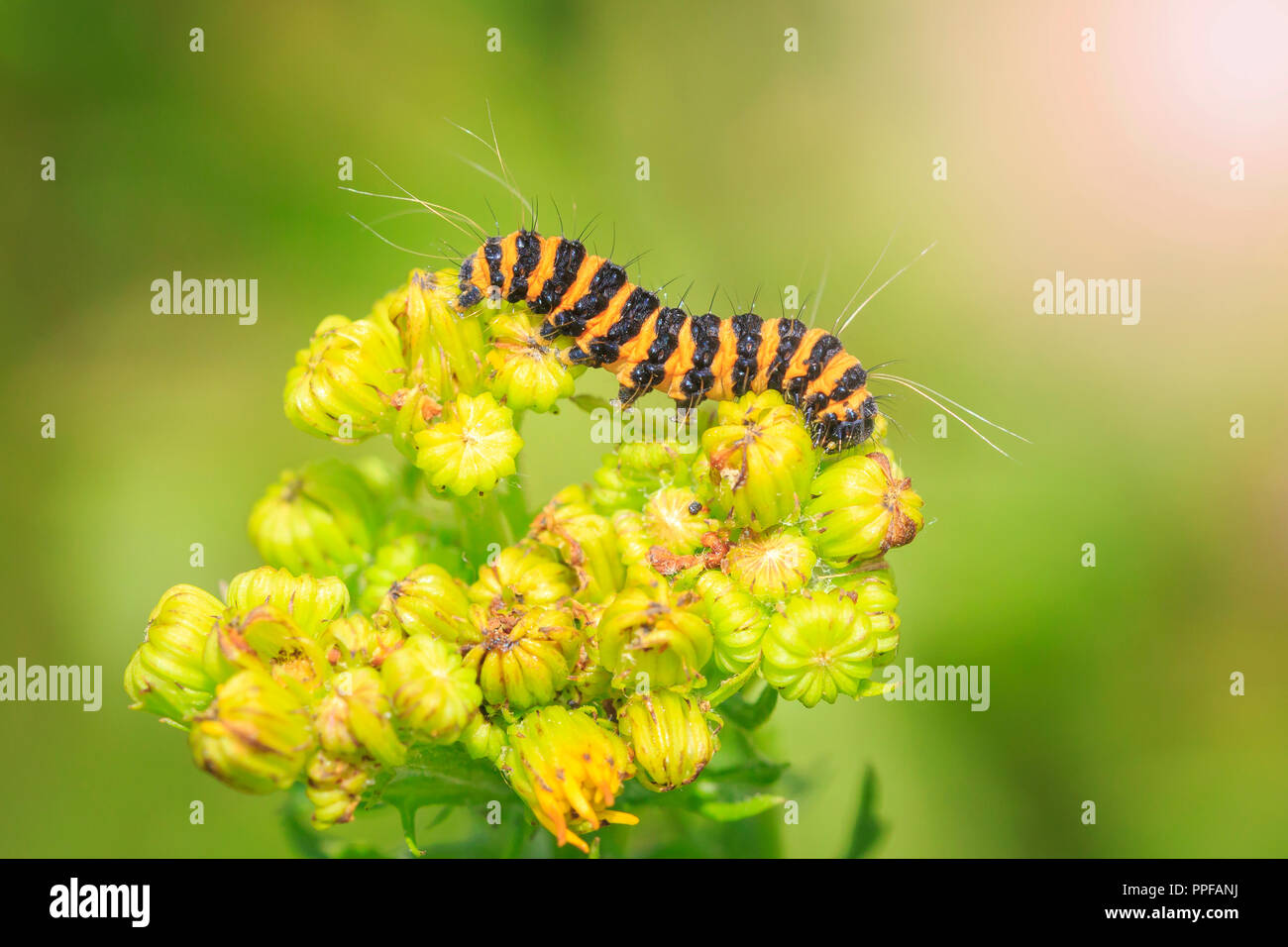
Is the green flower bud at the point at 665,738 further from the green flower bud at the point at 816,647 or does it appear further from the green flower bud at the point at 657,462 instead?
the green flower bud at the point at 657,462

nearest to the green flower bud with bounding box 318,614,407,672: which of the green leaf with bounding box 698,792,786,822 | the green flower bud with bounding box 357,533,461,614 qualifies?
the green flower bud with bounding box 357,533,461,614

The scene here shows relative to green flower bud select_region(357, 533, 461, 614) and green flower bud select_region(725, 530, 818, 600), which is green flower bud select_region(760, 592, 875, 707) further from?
green flower bud select_region(357, 533, 461, 614)

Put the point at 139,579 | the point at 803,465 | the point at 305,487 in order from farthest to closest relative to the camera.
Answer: the point at 139,579 < the point at 305,487 < the point at 803,465

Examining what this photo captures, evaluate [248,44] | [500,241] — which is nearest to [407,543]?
[500,241]

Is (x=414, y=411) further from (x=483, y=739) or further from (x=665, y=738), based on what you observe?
(x=665, y=738)

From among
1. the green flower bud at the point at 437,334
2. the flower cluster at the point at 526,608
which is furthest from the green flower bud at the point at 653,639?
the green flower bud at the point at 437,334

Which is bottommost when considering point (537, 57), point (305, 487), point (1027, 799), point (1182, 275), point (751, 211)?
point (1027, 799)

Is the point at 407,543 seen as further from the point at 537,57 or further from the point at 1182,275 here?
the point at 1182,275
